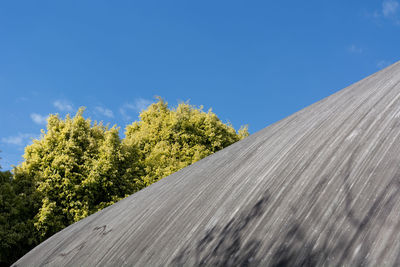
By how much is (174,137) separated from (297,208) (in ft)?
81.8

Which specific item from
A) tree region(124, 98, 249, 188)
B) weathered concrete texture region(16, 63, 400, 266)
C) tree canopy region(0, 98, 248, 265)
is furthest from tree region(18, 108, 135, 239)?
weathered concrete texture region(16, 63, 400, 266)

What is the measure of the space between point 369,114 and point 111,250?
4240 mm

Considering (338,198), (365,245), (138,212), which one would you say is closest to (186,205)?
(138,212)

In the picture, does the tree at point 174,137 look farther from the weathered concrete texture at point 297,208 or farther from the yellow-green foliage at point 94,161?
the weathered concrete texture at point 297,208

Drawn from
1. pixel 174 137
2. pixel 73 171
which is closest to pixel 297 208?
pixel 73 171

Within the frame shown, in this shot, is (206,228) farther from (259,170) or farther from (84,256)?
(84,256)

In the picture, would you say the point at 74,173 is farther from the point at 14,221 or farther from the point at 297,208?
the point at 297,208

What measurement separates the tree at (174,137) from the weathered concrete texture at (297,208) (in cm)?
1882

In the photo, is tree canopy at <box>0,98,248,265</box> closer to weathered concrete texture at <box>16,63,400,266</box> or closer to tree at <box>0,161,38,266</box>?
tree at <box>0,161,38,266</box>

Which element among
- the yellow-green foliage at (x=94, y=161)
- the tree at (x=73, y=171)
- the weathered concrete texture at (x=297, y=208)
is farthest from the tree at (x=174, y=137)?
the weathered concrete texture at (x=297, y=208)

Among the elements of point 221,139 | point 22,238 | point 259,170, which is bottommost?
point 22,238

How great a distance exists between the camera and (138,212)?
23.9 ft

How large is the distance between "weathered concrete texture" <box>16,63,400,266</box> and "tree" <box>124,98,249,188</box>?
61.7 feet

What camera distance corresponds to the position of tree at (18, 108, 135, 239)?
69.8 ft
